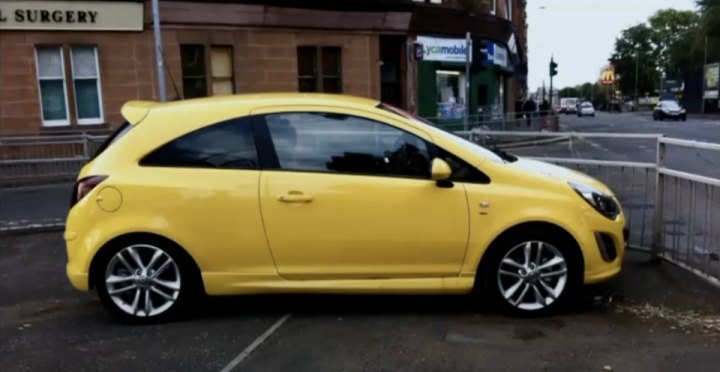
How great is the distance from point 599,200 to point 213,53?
15367 millimetres

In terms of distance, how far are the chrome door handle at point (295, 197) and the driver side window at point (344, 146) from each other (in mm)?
192

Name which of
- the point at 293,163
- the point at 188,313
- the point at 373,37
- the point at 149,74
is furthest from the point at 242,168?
the point at 373,37

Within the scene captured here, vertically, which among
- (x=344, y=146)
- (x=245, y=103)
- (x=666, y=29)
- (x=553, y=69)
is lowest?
(x=344, y=146)

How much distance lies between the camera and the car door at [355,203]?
4.66 metres

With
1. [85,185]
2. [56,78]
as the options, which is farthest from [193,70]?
[85,185]

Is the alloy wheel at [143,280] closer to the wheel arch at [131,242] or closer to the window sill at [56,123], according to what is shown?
the wheel arch at [131,242]

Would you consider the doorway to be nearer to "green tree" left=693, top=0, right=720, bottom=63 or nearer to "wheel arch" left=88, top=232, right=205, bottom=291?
"wheel arch" left=88, top=232, right=205, bottom=291

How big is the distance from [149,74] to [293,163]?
1413 centimetres

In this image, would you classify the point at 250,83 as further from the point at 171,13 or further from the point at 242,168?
the point at 242,168

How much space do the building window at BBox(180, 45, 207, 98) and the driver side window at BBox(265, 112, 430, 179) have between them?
14.1m

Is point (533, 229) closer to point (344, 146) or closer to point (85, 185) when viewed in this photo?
point (344, 146)

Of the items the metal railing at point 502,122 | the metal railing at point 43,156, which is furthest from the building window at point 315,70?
the metal railing at point 43,156

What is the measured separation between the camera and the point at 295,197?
4.67m

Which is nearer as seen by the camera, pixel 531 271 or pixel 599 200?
pixel 531 271
